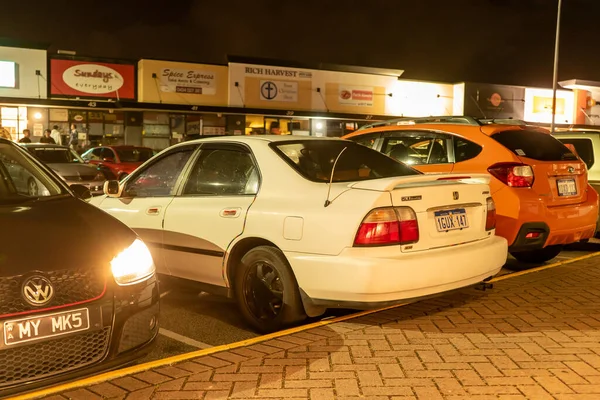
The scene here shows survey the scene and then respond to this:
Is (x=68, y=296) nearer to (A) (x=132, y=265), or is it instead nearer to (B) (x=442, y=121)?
(A) (x=132, y=265)

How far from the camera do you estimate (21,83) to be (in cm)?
2528

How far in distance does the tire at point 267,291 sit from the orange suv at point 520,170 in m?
2.59

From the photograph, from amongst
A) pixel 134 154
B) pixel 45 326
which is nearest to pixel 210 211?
pixel 45 326

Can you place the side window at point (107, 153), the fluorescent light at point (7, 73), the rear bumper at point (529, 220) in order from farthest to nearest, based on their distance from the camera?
the fluorescent light at point (7, 73) < the side window at point (107, 153) < the rear bumper at point (529, 220)

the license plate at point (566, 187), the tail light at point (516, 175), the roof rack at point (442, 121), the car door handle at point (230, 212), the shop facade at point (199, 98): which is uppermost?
the shop facade at point (199, 98)

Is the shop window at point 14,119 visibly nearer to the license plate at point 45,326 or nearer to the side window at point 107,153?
the side window at point 107,153

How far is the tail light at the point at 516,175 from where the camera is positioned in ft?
20.3

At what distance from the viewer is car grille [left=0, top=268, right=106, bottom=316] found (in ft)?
9.75

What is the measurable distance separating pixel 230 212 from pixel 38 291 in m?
2.06

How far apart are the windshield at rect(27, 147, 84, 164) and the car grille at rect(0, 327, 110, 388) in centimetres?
1139

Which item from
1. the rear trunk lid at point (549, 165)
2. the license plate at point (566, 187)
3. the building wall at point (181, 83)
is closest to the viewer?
the rear trunk lid at point (549, 165)

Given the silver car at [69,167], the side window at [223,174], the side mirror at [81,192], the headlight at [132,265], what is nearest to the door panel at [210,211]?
the side window at [223,174]

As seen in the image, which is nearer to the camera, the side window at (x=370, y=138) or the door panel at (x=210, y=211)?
the door panel at (x=210, y=211)

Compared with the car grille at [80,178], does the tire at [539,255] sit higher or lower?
lower
